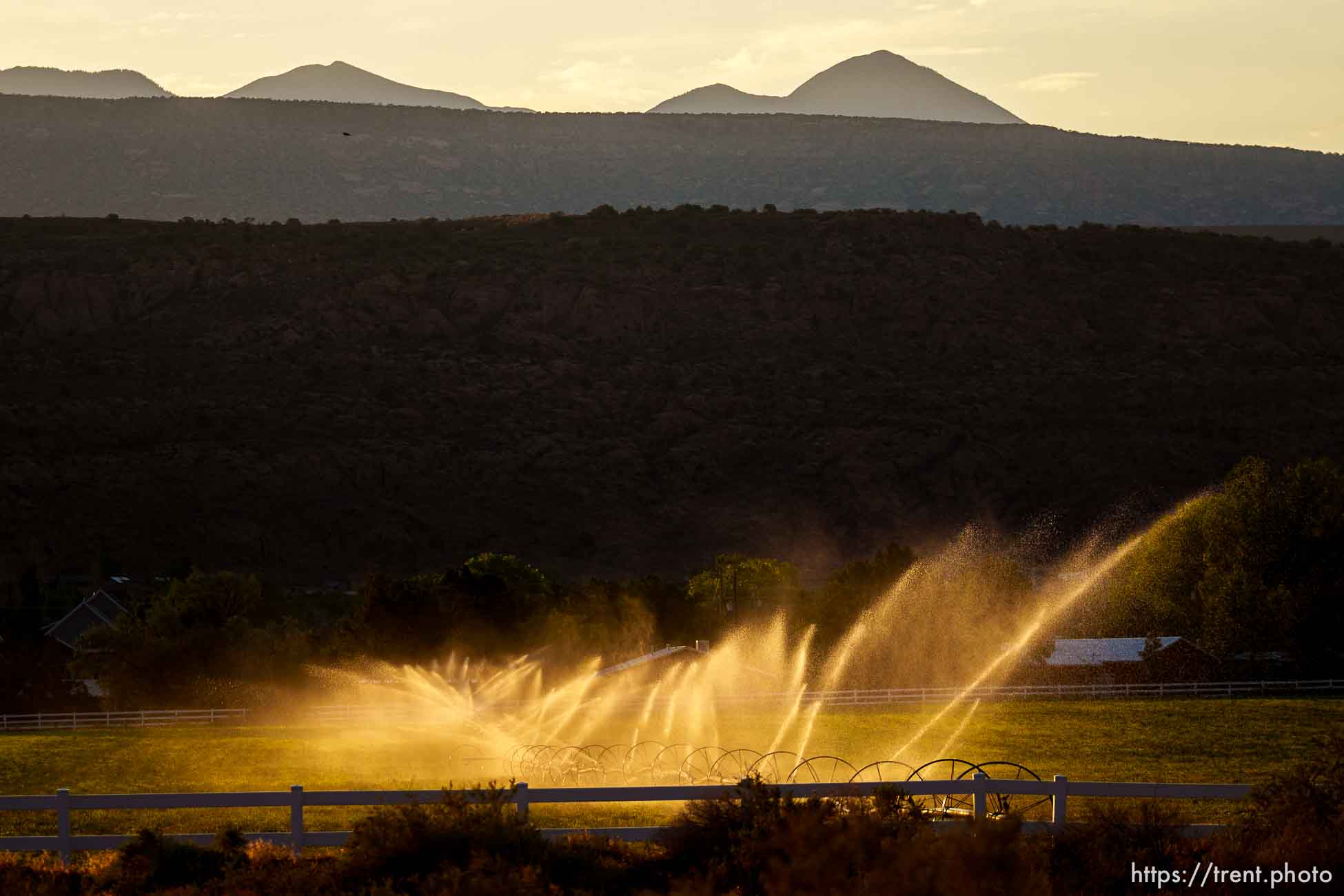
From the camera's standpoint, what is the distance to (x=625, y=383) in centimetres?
12375

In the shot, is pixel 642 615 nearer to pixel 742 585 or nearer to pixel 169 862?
pixel 742 585

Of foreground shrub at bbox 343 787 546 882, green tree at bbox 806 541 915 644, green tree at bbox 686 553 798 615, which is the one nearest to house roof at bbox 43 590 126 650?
green tree at bbox 686 553 798 615

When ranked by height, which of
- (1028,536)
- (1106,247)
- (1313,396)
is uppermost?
(1106,247)

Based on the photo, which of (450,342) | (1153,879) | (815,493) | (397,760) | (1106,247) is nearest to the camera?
(1153,879)

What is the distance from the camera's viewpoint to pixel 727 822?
1912 cm

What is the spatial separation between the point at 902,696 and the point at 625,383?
73526 mm

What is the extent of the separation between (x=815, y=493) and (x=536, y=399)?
72.8 ft

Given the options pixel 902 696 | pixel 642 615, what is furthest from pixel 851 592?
pixel 902 696

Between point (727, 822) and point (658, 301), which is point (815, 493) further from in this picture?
point (727, 822)

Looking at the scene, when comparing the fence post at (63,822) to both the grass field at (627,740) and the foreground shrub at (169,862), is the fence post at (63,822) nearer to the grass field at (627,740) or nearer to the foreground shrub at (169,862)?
the foreground shrub at (169,862)

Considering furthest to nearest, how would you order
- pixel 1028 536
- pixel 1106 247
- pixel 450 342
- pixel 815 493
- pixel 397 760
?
pixel 1106 247, pixel 450 342, pixel 815 493, pixel 1028 536, pixel 397 760

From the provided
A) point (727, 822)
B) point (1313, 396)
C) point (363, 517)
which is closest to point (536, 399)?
point (363, 517)

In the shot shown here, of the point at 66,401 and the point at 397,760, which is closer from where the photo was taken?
the point at 397,760

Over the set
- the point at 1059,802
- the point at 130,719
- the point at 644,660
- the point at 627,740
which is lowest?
the point at 130,719
